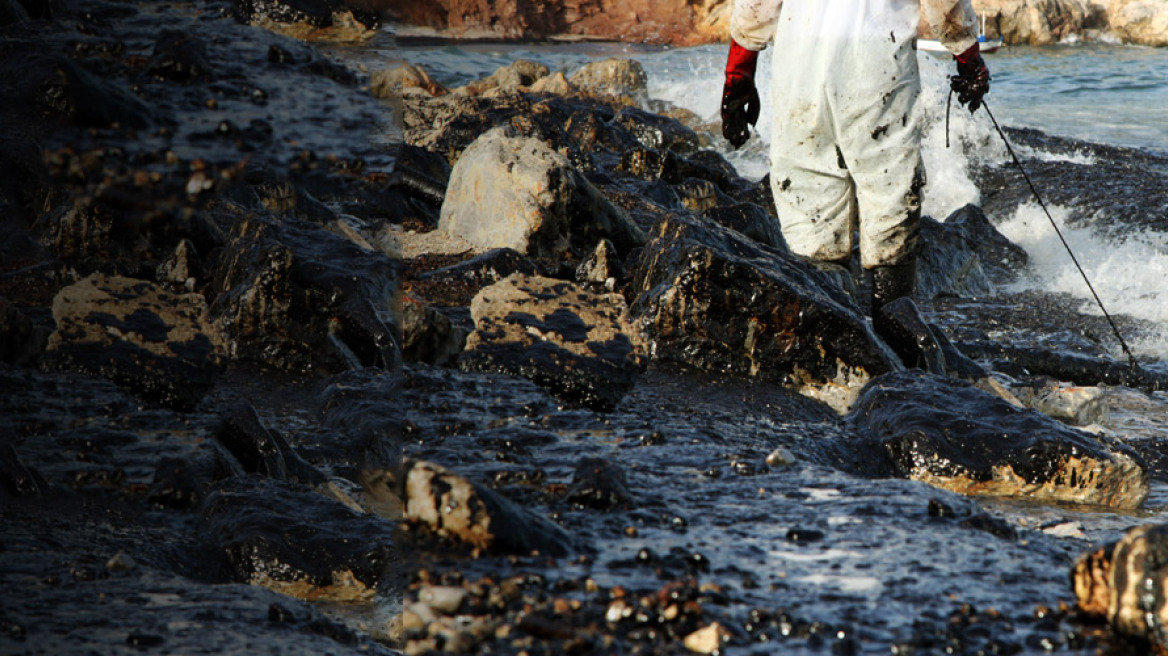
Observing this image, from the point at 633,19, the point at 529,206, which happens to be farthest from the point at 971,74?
the point at 633,19

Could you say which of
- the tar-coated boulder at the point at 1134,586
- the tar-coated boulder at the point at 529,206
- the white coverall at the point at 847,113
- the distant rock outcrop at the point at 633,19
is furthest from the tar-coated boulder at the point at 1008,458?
the distant rock outcrop at the point at 633,19

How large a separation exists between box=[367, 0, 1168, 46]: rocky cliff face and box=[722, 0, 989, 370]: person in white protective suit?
60.6 ft

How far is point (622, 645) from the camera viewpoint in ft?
4.94

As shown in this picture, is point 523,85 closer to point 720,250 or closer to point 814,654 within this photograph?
point 720,250

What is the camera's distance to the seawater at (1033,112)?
21.5 ft

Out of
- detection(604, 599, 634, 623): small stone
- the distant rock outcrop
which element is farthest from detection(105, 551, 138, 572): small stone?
the distant rock outcrop

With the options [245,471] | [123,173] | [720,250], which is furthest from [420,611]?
[720,250]

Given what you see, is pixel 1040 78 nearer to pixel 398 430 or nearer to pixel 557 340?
pixel 557 340

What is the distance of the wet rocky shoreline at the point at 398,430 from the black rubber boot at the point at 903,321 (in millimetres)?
191

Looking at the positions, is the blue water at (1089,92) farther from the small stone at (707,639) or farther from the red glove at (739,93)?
the small stone at (707,639)

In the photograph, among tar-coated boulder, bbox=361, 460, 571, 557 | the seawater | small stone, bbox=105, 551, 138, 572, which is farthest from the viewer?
the seawater

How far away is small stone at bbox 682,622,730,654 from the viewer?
5.00 feet

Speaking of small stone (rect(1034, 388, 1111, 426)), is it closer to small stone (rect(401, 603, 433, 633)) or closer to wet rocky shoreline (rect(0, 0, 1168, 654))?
wet rocky shoreline (rect(0, 0, 1168, 654))

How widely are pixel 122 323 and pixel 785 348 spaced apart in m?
2.55
